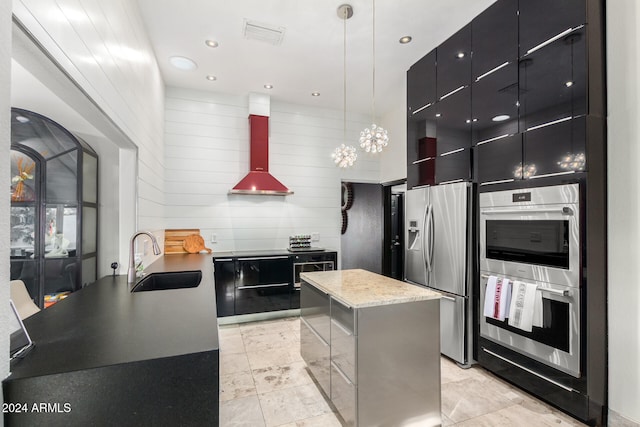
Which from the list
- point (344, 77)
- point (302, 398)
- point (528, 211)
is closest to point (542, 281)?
point (528, 211)

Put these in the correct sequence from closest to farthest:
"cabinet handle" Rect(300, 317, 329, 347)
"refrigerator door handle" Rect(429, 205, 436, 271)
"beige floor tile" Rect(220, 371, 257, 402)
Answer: "cabinet handle" Rect(300, 317, 329, 347) < "beige floor tile" Rect(220, 371, 257, 402) < "refrigerator door handle" Rect(429, 205, 436, 271)

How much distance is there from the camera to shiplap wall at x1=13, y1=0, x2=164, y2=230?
41.6 inches

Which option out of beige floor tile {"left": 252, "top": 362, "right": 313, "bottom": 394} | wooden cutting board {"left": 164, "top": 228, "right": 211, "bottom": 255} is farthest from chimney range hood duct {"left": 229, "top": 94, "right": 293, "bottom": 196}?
beige floor tile {"left": 252, "top": 362, "right": 313, "bottom": 394}

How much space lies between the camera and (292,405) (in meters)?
2.19

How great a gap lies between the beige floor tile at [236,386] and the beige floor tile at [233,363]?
8cm

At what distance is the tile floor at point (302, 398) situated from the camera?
2008 millimetres

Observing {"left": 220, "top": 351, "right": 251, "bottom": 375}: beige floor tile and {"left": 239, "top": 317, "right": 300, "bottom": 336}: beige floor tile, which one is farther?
{"left": 239, "top": 317, "right": 300, "bottom": 336}: beige floor tile

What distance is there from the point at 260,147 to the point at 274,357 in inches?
110

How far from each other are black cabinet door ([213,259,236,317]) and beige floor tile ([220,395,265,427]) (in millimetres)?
1668

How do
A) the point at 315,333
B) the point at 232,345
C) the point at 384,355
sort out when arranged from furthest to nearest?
the point at 232,345, the point at 315,333, the point at 384,355

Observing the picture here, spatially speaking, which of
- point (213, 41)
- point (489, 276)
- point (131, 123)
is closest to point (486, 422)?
point (489, 276)

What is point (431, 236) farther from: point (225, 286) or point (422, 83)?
point (225, 286)

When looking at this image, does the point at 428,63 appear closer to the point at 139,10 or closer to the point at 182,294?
the point at 139,10

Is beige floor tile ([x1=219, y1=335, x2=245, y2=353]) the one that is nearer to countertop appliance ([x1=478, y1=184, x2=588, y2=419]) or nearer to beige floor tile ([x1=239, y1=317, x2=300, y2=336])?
beige floor tile ([x1=239, y1=317, x2=300, y2=336])
